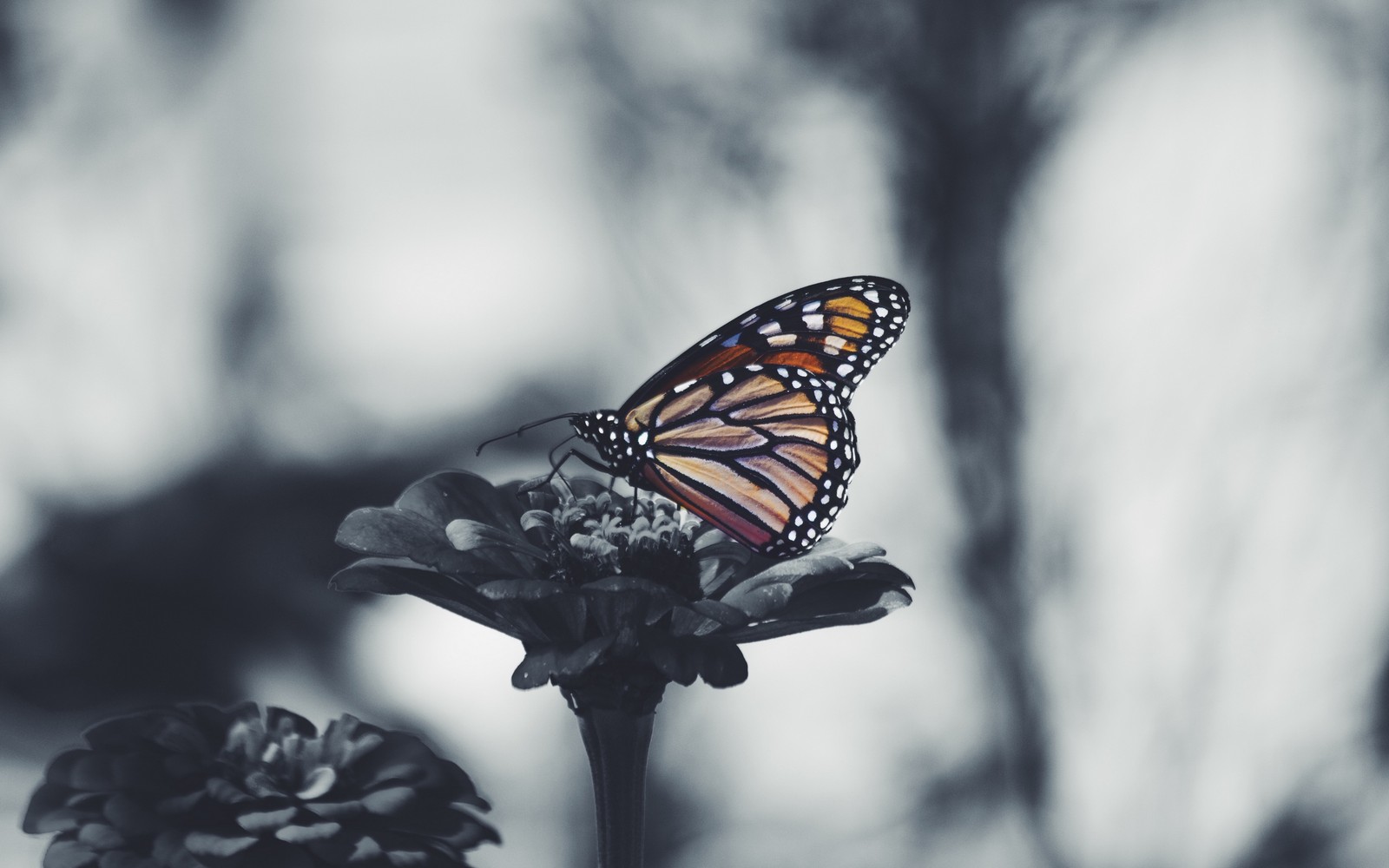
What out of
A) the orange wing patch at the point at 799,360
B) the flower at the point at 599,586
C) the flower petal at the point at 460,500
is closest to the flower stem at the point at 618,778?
the flower at the point at 599,586

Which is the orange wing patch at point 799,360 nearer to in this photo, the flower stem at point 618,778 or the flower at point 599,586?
the flower at point 599,586

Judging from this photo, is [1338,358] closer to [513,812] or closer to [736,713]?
[736,713]

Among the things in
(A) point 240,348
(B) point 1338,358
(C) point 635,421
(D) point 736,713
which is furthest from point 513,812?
(B) point 1338,358

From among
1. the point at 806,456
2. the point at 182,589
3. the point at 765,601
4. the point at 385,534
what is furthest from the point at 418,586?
the point at 182,589

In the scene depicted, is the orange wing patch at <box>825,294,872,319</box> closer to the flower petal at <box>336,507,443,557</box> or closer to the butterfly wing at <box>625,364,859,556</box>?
the butterfly wing at <box>625,364,859,556</box>

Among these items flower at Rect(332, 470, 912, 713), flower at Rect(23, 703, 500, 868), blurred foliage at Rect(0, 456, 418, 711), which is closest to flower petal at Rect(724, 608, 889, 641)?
flower at Rect(332, 470, 912, 713)

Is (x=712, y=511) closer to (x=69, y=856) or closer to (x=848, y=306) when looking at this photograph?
(x=848, y=306)
